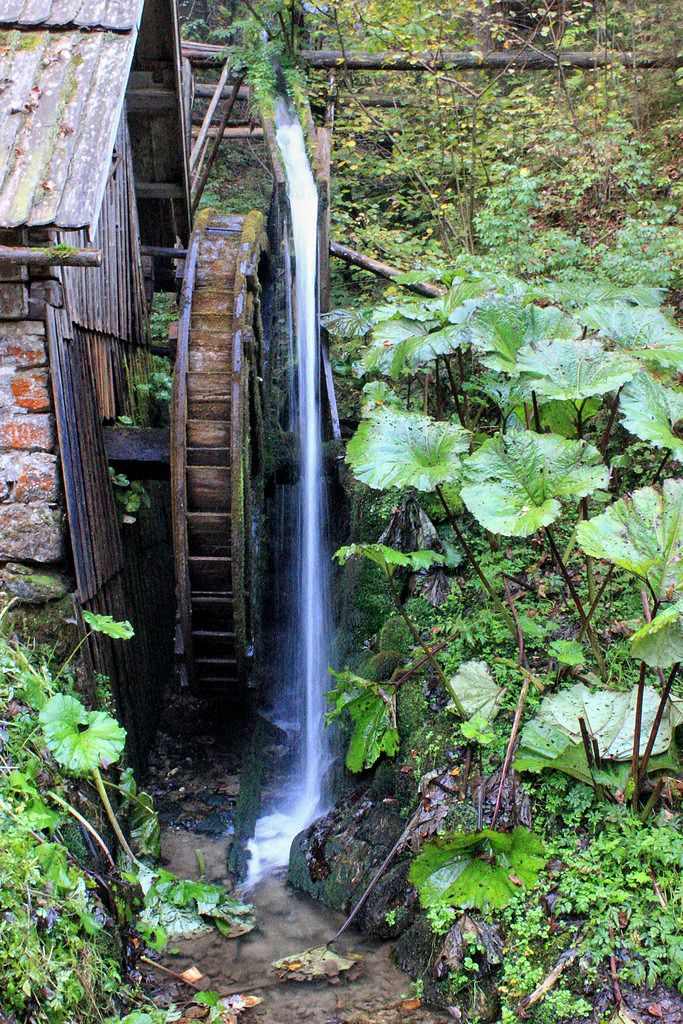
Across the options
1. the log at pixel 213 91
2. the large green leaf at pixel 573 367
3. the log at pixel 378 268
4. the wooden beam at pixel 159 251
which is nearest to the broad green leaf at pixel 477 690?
the large green leaf at pixel 573 367

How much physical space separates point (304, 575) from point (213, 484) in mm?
1586

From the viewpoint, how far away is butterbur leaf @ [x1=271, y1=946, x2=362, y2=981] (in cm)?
337

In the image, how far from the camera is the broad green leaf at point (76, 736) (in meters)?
3.24

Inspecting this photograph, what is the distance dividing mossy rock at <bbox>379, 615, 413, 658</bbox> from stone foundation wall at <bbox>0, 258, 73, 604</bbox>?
1973mm

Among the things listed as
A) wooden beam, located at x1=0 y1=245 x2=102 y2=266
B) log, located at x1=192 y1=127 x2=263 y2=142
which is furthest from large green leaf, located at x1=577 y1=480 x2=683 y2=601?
log, located at x1=192 y1=127 x2=263 y2=142

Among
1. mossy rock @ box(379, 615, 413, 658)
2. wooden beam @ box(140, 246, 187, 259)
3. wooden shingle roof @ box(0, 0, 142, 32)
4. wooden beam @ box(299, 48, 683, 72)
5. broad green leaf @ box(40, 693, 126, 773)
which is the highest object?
wooden beam @ box(299, 48, 683, 72)

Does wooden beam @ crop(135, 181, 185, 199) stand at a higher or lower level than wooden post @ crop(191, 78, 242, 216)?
lower

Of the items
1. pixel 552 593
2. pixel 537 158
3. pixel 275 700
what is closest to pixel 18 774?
pixel 552 593

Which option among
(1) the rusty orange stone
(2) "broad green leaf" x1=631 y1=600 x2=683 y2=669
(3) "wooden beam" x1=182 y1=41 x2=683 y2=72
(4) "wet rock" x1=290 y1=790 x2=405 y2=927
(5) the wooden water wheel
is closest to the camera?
(2) "broad green leaf" x1=631 y1=600 x2=683 y2=669

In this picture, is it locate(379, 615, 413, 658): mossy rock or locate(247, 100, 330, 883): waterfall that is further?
locate(247, 100, 330, 883): waterfall

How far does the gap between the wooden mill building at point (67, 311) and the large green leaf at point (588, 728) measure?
2691 millimetres

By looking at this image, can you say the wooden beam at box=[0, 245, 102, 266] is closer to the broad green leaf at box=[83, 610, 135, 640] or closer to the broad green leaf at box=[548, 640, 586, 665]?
the broad green leaf at box=[83, 610, 135, 640]

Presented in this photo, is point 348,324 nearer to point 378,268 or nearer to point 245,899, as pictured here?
point 378,268

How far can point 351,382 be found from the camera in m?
7.99
